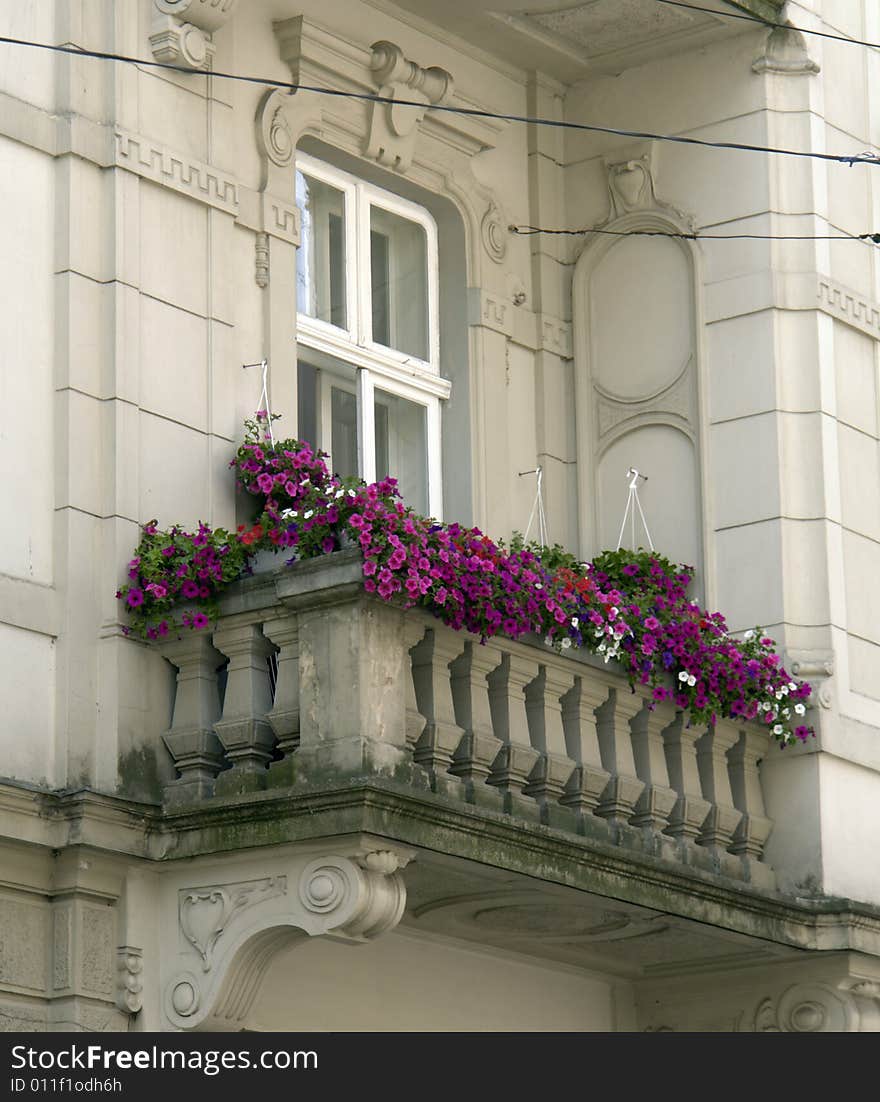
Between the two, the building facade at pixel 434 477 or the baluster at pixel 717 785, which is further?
the baluster at pixel 717 785

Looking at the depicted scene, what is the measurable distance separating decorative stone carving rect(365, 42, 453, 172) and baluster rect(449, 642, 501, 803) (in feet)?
11.1

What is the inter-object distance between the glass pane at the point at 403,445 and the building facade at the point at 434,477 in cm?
2

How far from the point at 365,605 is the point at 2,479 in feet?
5.49

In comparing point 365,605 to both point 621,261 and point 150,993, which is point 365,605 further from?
point 621,261

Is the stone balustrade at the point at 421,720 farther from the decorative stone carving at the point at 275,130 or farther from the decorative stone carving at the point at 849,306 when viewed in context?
the decorative stone carving at the point at 275,130

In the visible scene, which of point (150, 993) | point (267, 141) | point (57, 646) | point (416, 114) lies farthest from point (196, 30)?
point (150, 993)

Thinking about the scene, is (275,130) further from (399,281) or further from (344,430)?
(344,430)

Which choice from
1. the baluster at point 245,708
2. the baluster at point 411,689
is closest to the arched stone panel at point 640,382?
the baluster at point 411,689

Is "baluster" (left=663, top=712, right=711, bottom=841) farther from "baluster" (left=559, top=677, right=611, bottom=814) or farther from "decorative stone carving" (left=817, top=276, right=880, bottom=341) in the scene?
"decorative stone carving" (left=817, top=276, right=880, bottom=341)

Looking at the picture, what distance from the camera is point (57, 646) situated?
11602 mm

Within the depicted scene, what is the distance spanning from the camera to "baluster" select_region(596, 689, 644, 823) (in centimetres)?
1290

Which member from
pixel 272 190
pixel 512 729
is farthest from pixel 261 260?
pixel 512 729

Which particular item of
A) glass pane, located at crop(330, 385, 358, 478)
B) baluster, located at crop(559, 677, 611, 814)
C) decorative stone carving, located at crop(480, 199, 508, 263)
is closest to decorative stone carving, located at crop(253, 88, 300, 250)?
glass pane, located at crop(330, 385, 358, 478)

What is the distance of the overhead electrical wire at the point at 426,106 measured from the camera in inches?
480
